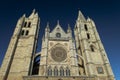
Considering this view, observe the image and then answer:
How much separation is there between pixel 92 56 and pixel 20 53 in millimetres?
14708

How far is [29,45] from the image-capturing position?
25.7 m

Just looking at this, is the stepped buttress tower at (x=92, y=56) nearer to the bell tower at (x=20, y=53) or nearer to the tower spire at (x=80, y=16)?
the tower spire at (x=80, y=16)

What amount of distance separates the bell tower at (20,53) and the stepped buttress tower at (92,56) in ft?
35.0

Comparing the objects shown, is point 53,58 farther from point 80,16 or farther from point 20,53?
point 80,16

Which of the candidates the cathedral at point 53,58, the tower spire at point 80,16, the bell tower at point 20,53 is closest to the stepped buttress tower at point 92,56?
the cathedral at point 53,58

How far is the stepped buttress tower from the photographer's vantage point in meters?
23.3

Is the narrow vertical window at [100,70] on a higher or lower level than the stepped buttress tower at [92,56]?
lower

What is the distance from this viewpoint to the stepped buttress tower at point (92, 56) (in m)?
23.3

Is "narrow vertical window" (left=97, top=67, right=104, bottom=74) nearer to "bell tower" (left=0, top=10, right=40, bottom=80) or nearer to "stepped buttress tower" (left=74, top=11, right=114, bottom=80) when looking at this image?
"stepped buttress tower" (left=74, top=11, right=114, bottom=80)

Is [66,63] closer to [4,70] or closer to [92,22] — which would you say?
[4,70]

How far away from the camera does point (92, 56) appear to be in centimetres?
2616

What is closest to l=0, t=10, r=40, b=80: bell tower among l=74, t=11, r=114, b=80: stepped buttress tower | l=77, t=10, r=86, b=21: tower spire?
l=74, t=11, r=114, b=80: stepped buttress tower

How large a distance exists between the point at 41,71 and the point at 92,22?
20464 millimetres

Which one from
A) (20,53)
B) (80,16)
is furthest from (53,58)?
(80,16)
